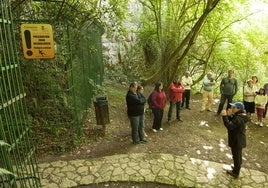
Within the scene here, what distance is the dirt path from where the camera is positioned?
22.2ft

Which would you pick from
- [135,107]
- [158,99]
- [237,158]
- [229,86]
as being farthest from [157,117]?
[229,86]

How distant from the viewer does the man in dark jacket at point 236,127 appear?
5.48 m

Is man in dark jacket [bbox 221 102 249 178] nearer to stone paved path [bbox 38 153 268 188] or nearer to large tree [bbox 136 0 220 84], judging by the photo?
stone paved path [bbox 38 153 268 188]

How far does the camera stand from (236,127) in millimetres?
5496

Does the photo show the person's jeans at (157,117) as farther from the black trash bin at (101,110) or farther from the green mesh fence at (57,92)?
the green mesh fence at (57,92)

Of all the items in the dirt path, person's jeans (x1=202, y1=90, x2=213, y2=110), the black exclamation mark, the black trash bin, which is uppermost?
the black exclamation mark

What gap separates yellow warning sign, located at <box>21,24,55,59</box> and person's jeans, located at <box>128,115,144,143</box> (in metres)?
2.92

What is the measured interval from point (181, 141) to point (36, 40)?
5207 mm

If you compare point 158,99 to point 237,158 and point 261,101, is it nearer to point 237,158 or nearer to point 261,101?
point 237,158

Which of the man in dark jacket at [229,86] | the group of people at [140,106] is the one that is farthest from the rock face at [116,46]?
the man in dark jacket at [229,86]

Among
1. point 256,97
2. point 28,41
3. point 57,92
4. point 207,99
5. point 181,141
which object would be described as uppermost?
point 28,41

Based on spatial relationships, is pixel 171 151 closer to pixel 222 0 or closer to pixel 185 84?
pixel 185 84

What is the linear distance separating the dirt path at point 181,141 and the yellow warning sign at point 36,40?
2759mm

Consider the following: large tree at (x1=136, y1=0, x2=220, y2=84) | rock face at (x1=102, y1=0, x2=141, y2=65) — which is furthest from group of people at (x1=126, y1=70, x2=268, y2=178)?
rock face at (x1=102, y1=0, x2=141, y2=65)
